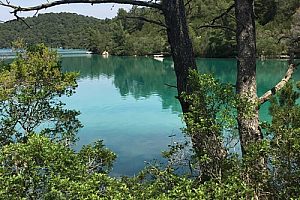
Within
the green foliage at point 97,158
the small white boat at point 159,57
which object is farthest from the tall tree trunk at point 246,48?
the small white boat at point 159,57

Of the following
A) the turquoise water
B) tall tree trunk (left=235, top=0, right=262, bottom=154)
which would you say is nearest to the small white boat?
the turquoise water

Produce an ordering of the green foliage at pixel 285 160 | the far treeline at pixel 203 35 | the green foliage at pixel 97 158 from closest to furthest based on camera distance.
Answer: the green foliage at pixel 285 160 < the green foliage at pixel 97 158 < the far treeline at pixel 203 35

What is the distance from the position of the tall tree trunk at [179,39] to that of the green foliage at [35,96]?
1692 mm

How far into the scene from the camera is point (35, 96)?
446 cm

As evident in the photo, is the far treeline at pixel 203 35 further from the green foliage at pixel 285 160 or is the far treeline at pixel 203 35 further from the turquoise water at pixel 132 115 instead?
the green foliage at pixel 285 160

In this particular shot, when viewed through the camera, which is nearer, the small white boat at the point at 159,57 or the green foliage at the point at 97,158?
the green foliage at the point at 97,158

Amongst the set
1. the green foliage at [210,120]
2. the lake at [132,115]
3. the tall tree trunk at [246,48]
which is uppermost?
→ the tall tree trunk at [246,48]

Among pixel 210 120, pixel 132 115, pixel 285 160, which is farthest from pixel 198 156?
pixel 132 115

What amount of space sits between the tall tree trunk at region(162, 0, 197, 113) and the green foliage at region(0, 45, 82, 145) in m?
1.69

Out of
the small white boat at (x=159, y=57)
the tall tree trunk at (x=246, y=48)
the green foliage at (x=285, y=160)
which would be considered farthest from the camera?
the small white boat at (x=159, y=57)

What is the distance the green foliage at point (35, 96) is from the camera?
172 inches

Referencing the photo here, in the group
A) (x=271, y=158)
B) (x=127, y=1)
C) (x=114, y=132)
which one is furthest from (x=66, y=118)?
(x=114, y=132)

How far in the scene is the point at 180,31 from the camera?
3006 mm

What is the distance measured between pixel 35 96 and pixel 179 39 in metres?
2.09
